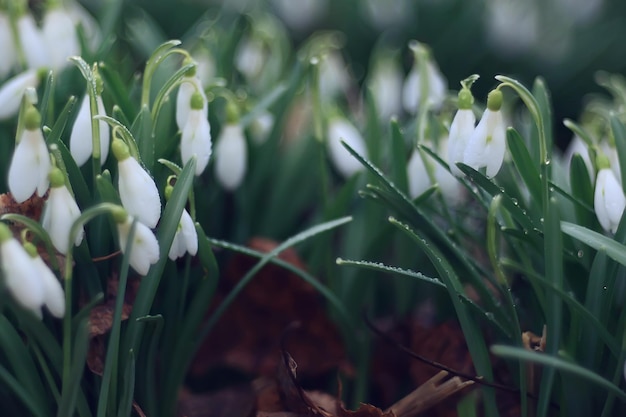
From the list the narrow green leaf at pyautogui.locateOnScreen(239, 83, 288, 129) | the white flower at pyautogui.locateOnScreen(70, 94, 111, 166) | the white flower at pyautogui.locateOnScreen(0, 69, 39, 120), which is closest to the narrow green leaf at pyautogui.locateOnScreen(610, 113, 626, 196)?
the narrow green leaf at pyautogui.locateOnScreen(239, 83, 288, 129)

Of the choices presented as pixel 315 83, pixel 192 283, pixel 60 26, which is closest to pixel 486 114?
pixel 315 83

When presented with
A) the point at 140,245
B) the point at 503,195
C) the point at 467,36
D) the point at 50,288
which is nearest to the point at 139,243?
the point at 140,245

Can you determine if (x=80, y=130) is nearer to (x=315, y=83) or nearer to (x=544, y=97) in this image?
(x=315, y=83)

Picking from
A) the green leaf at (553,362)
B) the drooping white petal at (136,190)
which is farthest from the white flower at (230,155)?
the green leaf at (553,362)

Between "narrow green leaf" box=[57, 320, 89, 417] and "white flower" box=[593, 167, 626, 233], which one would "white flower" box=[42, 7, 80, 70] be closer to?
"narrow green leaf" box=[57, 320, 89, 417]

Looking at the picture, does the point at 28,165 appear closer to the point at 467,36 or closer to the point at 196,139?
the point at 196,139

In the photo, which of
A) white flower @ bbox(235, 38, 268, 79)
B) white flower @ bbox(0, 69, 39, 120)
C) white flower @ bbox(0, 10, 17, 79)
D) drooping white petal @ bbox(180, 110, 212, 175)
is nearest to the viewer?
drooping white petal @ bbox(180, 110, 212, 175)

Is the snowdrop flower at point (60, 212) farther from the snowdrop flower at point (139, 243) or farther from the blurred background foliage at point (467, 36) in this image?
the blurred background foliage at point (467, 36)
